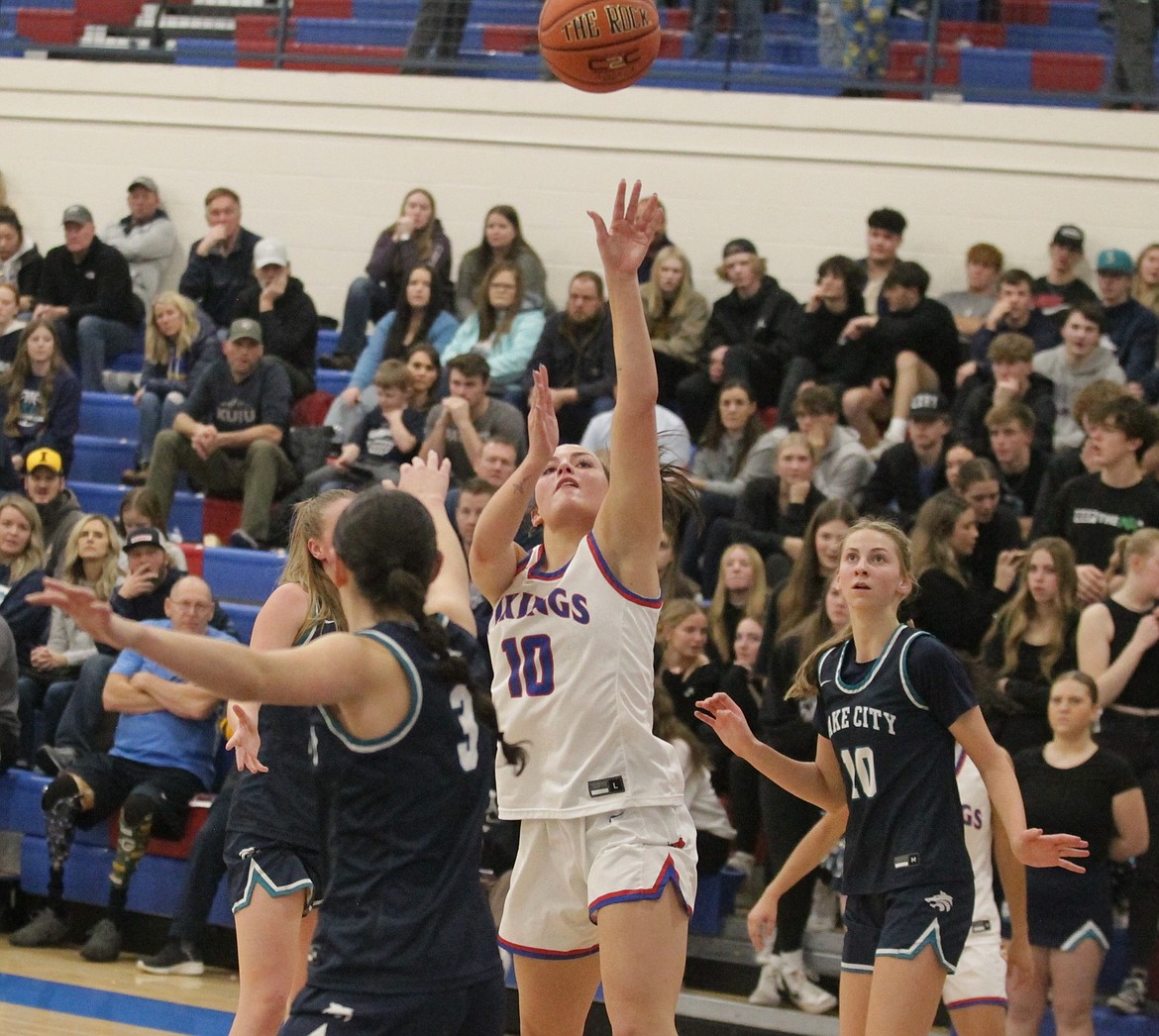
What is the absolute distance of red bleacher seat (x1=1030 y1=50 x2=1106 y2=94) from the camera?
11.3 meters

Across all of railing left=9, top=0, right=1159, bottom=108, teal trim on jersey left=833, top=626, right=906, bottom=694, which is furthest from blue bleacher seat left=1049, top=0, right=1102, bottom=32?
teal trim on jersey left=833, top=626, right=906, bottom=694

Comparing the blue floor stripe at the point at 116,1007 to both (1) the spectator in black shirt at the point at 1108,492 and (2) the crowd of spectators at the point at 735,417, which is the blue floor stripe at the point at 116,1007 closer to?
(2) the crowd of spectators at the point at 735,417

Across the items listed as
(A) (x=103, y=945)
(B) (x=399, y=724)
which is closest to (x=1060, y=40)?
(A) (x=103, y=945)

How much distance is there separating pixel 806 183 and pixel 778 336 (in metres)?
1.60

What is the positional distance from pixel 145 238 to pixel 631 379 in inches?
350

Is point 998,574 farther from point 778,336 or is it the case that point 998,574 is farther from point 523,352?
point 523,352

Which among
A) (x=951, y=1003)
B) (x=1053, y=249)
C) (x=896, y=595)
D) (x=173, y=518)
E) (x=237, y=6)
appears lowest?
(x=951, y=1003)

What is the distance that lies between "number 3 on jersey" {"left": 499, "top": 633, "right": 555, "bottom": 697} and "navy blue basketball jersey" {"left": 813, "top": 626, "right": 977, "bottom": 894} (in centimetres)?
100

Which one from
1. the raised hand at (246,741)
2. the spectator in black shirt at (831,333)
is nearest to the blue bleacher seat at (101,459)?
the spectator in black shirt at (831,333)

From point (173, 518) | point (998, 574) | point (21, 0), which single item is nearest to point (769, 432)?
point (998, 574)

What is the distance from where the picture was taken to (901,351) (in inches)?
379

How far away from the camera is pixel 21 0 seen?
14188 millimetres

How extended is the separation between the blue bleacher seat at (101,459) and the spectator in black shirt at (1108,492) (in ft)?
19.6

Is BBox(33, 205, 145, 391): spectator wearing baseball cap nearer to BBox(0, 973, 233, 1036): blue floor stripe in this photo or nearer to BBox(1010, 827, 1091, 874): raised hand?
BBox(0, 973, 233, 1036): blue floor stripe
